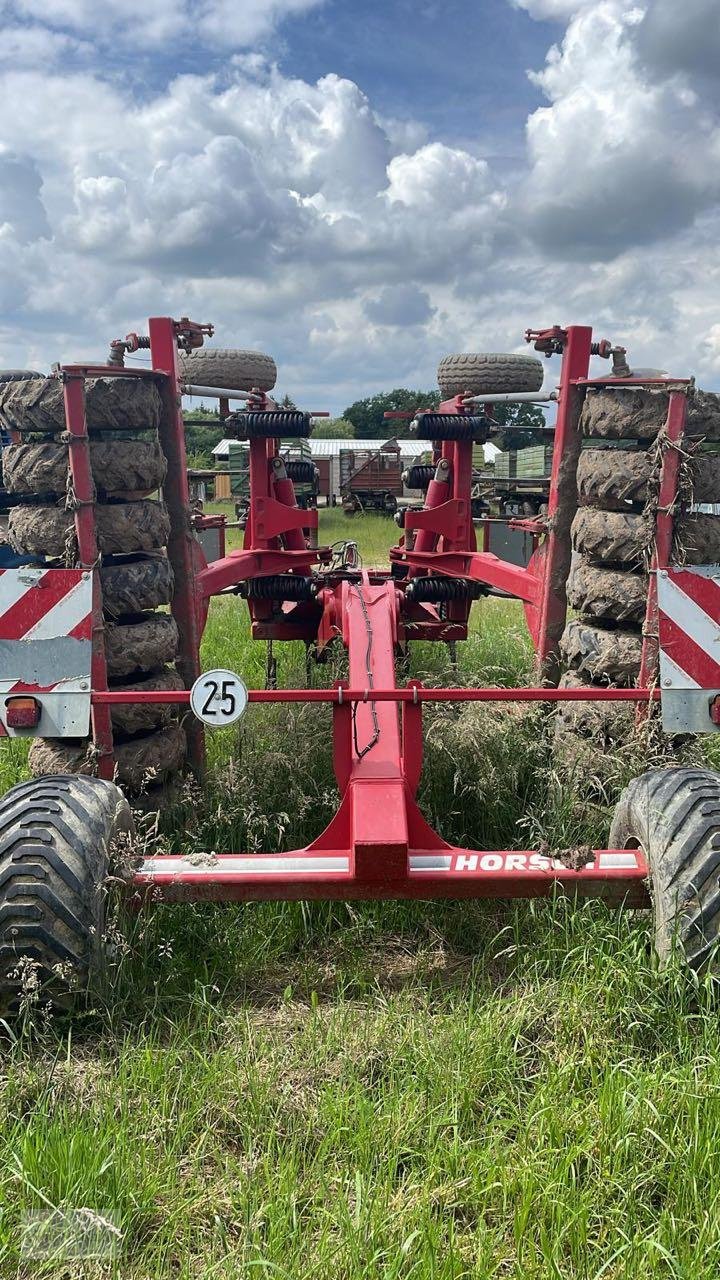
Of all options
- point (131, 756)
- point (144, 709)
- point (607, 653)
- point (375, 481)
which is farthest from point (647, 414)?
point (375, 481)

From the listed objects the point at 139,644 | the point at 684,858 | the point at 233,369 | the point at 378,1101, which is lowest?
the point at 378,1101

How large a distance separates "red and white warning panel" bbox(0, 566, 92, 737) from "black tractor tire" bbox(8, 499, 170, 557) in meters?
0.52

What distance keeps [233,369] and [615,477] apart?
3583 mm

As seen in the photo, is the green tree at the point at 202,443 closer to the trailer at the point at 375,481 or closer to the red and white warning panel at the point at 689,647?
the trailer at the point at 375,481

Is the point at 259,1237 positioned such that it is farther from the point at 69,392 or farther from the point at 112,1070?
the point at 69,392

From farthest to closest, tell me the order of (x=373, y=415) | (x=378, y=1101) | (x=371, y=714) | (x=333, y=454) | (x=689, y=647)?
(x=373, y=415)
(x=333, y=454)
(x=371, y=714)
(x=689, y=647)
(x=378, y=1101)

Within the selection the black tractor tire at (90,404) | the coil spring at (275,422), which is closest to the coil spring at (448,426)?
the coil spring at (275,422)

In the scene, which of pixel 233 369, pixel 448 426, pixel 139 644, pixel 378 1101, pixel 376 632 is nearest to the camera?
pixel 378 1101

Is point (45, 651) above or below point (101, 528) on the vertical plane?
below

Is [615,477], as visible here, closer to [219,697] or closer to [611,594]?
[611,594]

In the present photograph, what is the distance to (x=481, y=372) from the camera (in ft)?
22.1

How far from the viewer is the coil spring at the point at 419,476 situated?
677 centimetres

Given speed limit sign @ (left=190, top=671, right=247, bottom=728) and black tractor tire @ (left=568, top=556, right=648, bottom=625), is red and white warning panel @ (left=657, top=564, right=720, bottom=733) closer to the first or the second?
black tractor tire @ (left=568, top=556, right=648, bottom=625)

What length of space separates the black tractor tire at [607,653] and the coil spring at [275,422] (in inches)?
82.8
